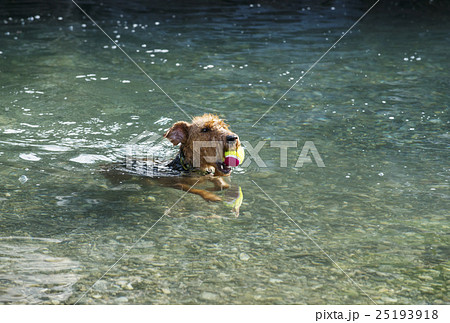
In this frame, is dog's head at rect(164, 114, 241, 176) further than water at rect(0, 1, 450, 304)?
Yes

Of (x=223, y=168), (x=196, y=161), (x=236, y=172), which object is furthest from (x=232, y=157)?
(x=236, y=172)

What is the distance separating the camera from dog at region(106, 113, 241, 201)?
17.3 feet

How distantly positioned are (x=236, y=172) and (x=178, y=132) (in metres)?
0.91

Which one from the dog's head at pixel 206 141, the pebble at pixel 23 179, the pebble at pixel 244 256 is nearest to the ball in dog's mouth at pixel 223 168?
the dog's head at pixel 206 141

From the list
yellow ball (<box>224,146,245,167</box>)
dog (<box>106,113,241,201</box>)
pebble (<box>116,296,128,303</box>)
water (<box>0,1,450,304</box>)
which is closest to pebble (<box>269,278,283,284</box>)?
water (<box>0,1,450,304</box>)

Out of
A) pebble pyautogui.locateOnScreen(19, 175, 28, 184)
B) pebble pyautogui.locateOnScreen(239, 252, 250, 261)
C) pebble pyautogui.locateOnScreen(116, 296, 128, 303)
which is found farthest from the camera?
pebble pyautogui.locateOnScreen(19, 175, 28, 184)

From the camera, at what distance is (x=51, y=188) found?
5.59 metres

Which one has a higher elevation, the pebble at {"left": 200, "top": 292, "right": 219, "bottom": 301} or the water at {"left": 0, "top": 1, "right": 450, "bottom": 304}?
the water at {"left": 0, "top": 1, "right": 450, "bottom": 304}

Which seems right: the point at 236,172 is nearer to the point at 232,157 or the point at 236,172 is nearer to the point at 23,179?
the point at 232,157

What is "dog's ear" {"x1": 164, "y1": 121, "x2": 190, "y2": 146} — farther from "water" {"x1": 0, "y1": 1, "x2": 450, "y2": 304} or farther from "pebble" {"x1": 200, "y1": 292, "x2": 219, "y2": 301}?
"pebble" {"x1": 200, "y1": 292, "x2": 219, "y2": 301}

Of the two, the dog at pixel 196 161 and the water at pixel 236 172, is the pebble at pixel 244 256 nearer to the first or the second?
the water at pixel 236 172

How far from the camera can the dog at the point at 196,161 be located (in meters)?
5.29

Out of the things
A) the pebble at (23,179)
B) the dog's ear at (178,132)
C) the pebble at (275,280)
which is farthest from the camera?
the pebble at (23,179)

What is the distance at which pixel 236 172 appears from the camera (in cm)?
605
